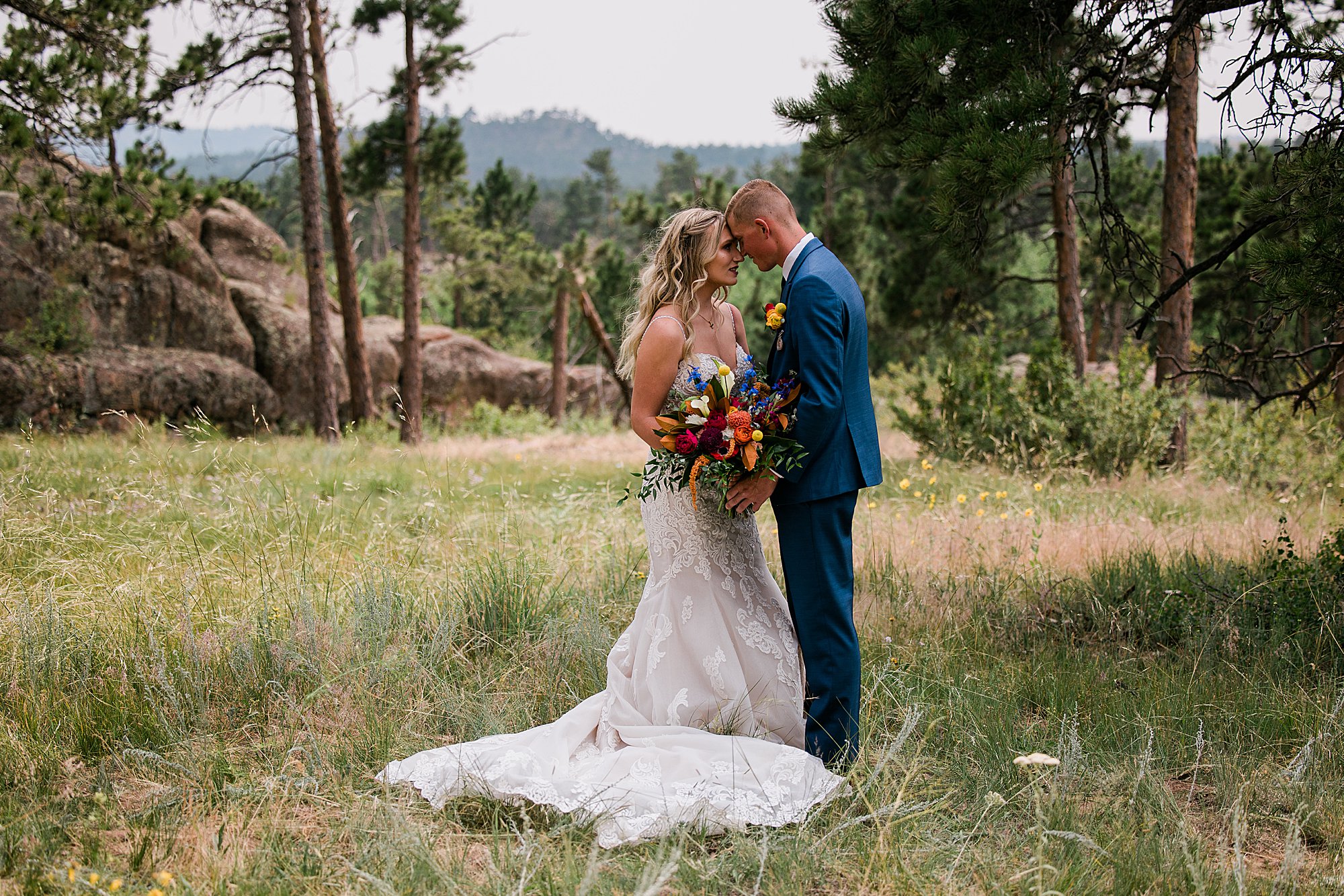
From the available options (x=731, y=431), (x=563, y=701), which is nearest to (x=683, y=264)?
(x=731, y=431)

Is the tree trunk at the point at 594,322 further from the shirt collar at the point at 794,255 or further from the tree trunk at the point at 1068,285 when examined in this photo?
the shirt collar at the point at 794,255

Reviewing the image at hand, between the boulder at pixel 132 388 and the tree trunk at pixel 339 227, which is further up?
the tree trunk at pixel 339 227

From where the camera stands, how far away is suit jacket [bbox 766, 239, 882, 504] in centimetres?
344

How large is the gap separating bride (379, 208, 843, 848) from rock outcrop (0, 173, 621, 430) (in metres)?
8.85

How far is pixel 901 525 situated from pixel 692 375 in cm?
396

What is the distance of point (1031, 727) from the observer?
147 inches

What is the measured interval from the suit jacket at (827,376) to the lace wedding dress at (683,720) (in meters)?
0.40

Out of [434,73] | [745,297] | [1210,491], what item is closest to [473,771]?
[1210,491]

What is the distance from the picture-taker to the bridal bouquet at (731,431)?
3.40 meters

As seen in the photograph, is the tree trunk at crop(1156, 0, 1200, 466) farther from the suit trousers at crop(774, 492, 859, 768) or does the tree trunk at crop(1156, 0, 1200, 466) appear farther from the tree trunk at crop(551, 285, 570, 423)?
the tree trunk at crop(551, 285, 570, 423)

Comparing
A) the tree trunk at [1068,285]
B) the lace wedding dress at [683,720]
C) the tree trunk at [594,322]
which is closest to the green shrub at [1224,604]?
the lace wedding dress at [683,720]

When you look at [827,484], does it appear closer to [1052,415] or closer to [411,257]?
[1052,415]

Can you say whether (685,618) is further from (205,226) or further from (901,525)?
(205,226)

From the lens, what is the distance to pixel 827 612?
11.7ft
